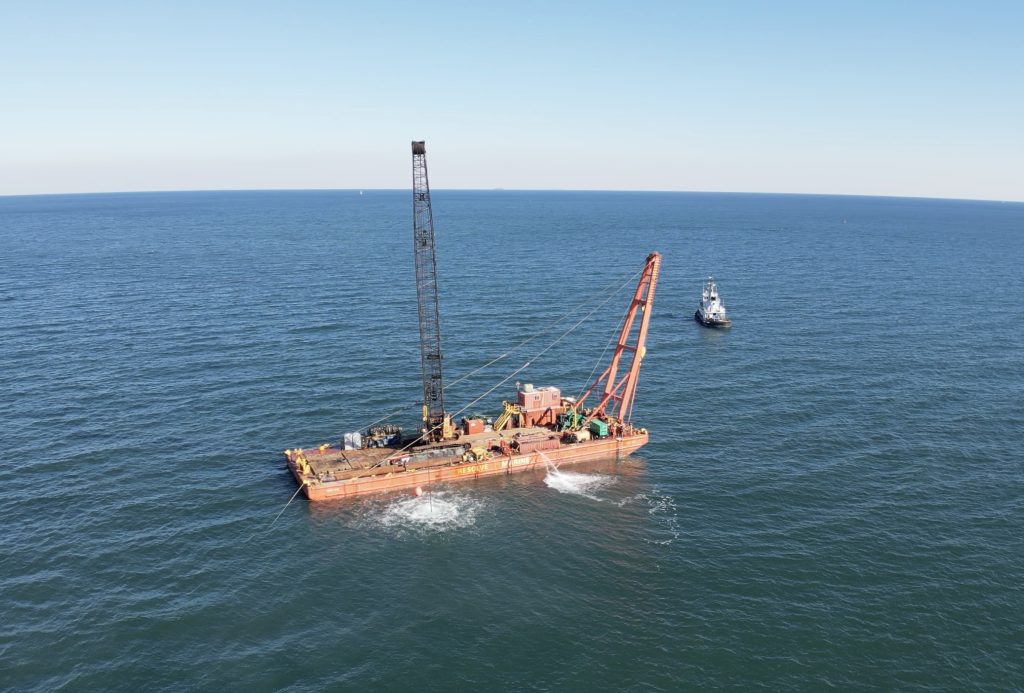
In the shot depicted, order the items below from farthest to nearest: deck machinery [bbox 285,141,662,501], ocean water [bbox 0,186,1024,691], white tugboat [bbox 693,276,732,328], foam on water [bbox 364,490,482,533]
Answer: white tugboat [bbox 693,276,732,328] → deck machinery [bbox 285,141,662,501] → foam on water [bbox 364,490,482,533] → ocean water [bbox 0,186,1024,691]

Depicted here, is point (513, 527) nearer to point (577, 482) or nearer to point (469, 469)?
point (469, 469)

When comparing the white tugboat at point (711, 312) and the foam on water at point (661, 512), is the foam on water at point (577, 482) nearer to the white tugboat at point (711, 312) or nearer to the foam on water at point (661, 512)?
the foam on water at point (661, 512)

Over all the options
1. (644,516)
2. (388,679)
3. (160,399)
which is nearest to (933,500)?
(644,516)

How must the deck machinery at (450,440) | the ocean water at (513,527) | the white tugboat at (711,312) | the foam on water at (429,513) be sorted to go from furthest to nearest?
the white tugboat at (711,312) < the deck machinery at (450,440) < the foam on water at (429,513) < the ocean water at (513,527)

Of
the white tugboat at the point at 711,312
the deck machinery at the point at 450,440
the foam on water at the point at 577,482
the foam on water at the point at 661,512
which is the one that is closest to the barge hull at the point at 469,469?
the deck machinery at the point at 450,440

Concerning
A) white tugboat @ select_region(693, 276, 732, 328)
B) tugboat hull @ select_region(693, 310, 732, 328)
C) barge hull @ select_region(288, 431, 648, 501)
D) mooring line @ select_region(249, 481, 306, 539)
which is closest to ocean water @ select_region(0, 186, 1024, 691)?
mooring line @ select_region(249, 481, 306, 539)

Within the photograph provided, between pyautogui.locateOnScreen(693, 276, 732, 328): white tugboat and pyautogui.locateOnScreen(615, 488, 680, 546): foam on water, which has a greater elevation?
pyautogui.locateOnScreen(693, 276, 732, 328): white tugboat

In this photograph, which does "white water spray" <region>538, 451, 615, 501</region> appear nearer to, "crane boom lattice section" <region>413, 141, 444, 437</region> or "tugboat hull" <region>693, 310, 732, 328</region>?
"crane boom lattice section" <region>413, 141, 444, 437</region>
